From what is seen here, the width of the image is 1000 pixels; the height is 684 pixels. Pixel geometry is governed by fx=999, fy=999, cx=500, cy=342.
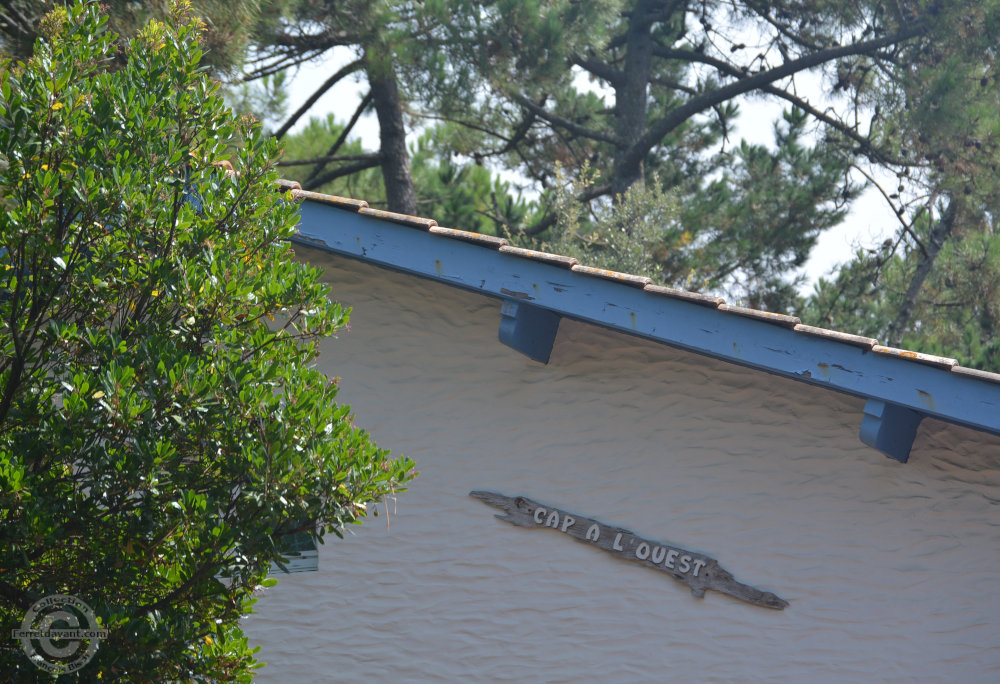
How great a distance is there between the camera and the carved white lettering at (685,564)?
4434mm

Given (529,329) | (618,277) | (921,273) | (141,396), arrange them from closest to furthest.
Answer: (141,396), (618,277), (529,329), (921,273)

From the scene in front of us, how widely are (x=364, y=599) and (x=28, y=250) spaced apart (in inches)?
93.7

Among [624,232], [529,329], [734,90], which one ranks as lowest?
[529,329]

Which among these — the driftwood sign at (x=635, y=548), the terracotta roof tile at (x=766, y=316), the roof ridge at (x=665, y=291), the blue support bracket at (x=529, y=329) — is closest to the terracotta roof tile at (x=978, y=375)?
the roof ridge at (x=665, y=291)

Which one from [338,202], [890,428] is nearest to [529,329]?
[338,202]

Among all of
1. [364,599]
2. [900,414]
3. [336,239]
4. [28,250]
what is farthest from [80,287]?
[900,414]

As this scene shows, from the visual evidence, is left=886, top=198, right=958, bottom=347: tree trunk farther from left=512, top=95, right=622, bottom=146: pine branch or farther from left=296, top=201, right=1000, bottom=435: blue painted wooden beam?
left=296, top=201, right=1000, bottom=435: blue painted wooden beam

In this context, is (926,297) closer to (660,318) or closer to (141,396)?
(660,318)

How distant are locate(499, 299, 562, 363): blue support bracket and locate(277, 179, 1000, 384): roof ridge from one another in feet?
0.86

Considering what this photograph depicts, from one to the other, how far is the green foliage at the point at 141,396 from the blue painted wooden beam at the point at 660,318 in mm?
1501

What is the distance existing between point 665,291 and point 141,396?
2254 millimetres

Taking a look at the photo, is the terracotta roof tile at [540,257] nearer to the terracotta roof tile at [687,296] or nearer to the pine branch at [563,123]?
the terracotta roof tile at [687,296]

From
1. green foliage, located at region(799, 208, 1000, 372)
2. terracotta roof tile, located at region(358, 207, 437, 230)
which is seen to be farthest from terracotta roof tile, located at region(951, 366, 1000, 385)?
green foliage, located at region(799, 208, 1000, 372)

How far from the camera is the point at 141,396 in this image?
270 centimetres
